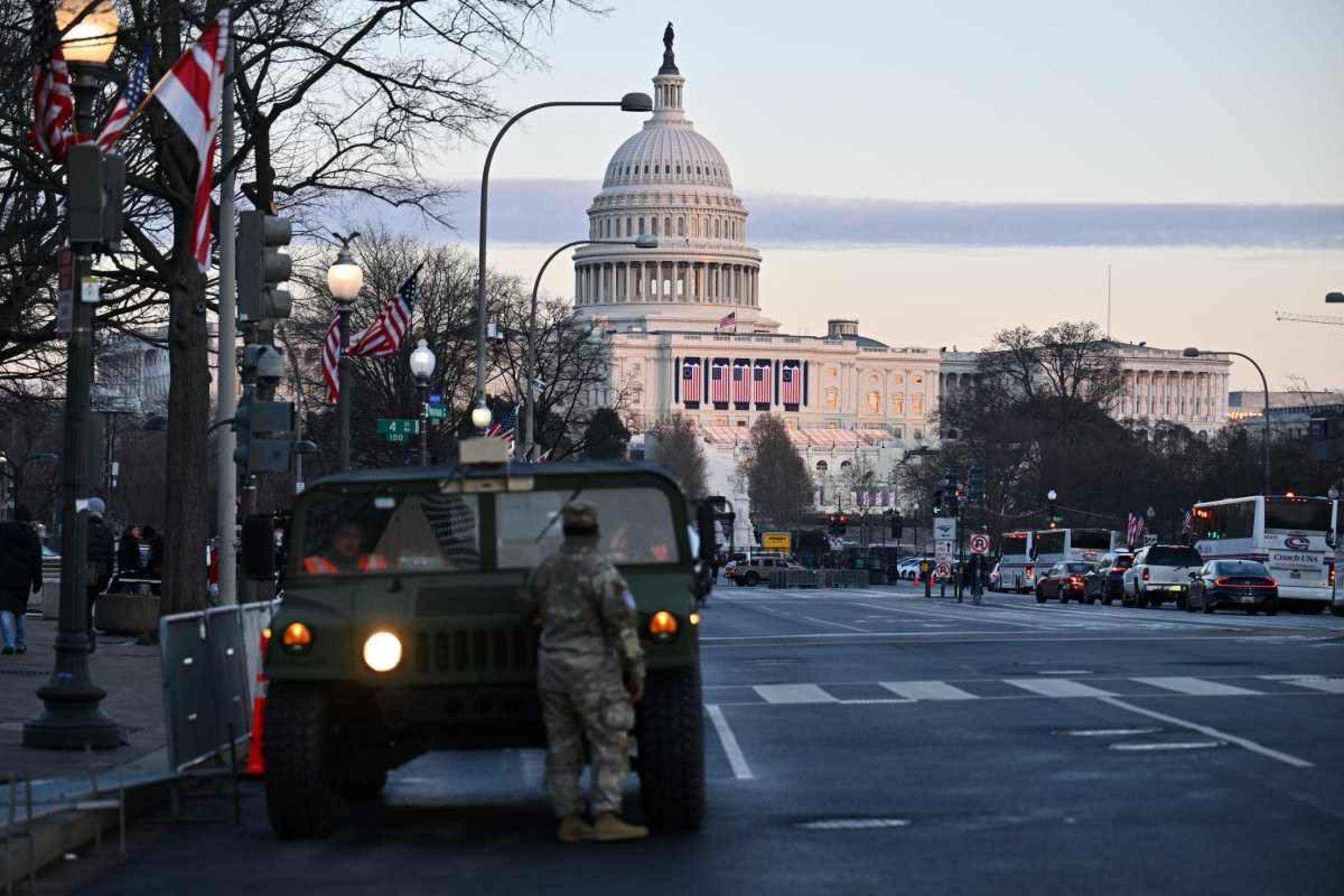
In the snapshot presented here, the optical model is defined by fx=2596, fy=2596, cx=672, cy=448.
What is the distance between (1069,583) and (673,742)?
6654cm

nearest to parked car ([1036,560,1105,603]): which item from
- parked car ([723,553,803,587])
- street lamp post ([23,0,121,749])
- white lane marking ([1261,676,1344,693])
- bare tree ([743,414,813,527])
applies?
parked car ([723,553,803,587])

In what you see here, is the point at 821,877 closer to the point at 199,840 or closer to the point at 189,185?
the point at 199,840

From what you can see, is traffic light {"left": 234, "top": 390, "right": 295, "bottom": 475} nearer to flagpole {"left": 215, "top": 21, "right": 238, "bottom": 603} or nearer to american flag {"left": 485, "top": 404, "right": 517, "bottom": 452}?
flagpole {"left": 215, "top": 21, "right": 238, "bottom": 603}

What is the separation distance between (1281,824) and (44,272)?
24918mm

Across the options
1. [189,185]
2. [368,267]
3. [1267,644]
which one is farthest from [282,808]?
[368,267]

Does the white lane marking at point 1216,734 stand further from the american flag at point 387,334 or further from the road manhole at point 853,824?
the american flag at point 387,334

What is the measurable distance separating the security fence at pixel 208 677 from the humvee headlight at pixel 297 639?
1729 millimetres

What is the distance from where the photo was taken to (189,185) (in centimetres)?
2691

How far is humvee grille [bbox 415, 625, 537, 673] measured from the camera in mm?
12586

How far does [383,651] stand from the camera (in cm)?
1254

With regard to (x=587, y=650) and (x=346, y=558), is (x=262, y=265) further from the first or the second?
(x=587, y=650)

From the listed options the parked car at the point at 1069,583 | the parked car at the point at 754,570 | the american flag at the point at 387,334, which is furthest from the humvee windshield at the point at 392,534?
the parked car at the point at 754,570

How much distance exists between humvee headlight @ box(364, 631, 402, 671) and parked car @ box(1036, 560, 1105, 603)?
2503 inches

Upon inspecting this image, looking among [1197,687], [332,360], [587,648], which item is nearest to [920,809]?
[587,648]
